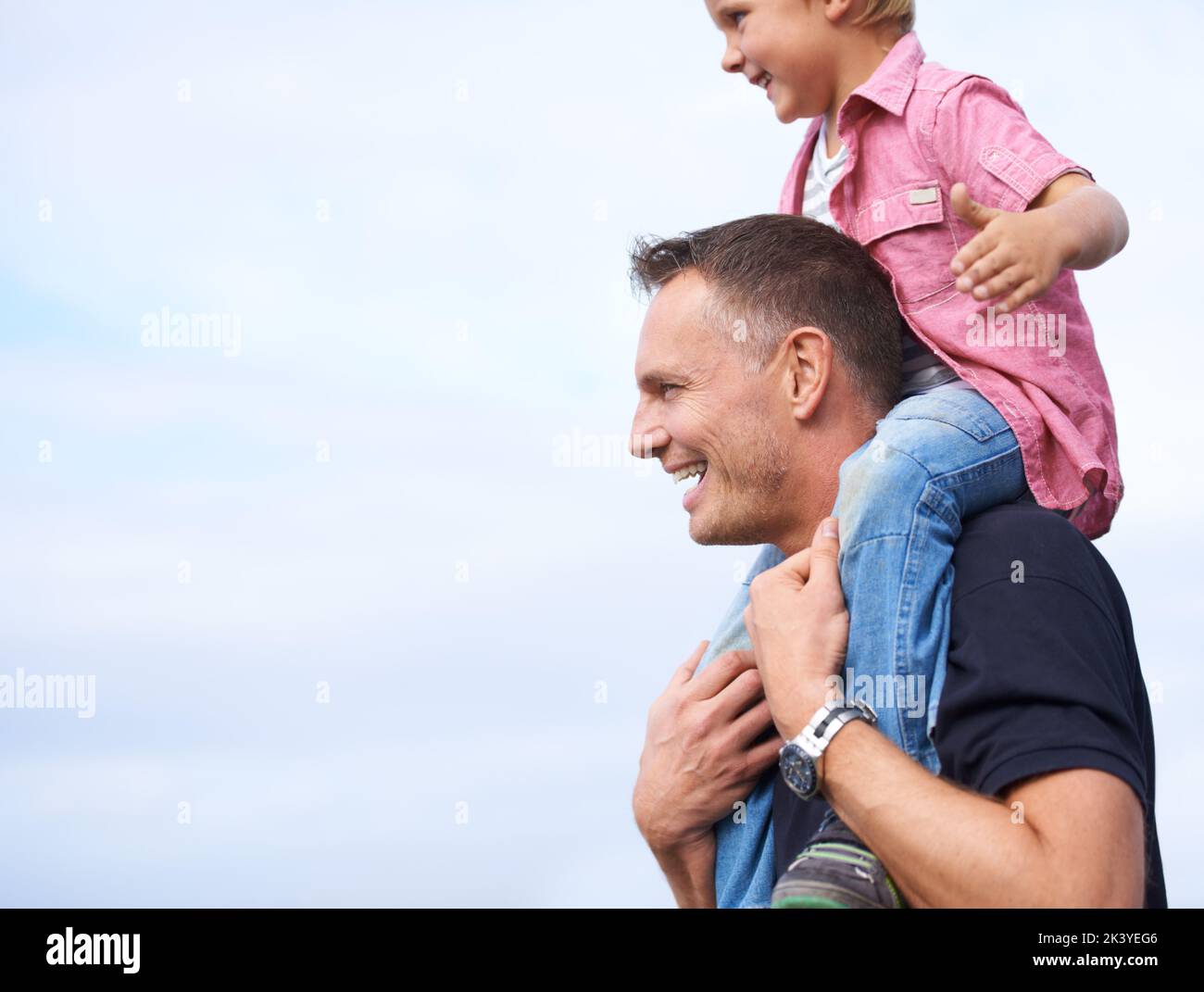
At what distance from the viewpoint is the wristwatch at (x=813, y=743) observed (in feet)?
8.20

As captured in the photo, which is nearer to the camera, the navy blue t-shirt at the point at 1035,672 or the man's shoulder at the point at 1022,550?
the navy blue t-shirt at the point at 1035,672

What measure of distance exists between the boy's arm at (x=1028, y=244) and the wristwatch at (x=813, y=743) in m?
0.87

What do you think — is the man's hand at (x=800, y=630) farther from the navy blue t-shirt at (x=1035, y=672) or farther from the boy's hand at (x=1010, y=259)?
the boy's hand at (x=1010, y=259)

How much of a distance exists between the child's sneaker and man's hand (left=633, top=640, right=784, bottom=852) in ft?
1.86


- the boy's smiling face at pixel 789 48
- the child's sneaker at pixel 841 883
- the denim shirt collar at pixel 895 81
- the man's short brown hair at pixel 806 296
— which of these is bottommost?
the child's sneaker at pixel 841 883

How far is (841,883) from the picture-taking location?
239 centimetres

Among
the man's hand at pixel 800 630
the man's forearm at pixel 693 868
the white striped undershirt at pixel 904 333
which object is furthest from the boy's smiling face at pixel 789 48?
the man's forearm at pixel 693 868

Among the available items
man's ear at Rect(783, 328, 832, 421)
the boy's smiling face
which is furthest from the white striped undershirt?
man's ear at Rect(783, 328, 832, 421)

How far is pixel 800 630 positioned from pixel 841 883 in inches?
20.5

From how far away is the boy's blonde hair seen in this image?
336cm

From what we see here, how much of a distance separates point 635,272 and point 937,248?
0.80 metres

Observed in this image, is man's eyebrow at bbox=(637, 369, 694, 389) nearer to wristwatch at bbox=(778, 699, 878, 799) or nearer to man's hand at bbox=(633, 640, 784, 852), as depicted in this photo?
man's hand at bbox=(633, 640, 784, 852)

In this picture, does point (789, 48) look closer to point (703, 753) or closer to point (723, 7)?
point (723, 7)
